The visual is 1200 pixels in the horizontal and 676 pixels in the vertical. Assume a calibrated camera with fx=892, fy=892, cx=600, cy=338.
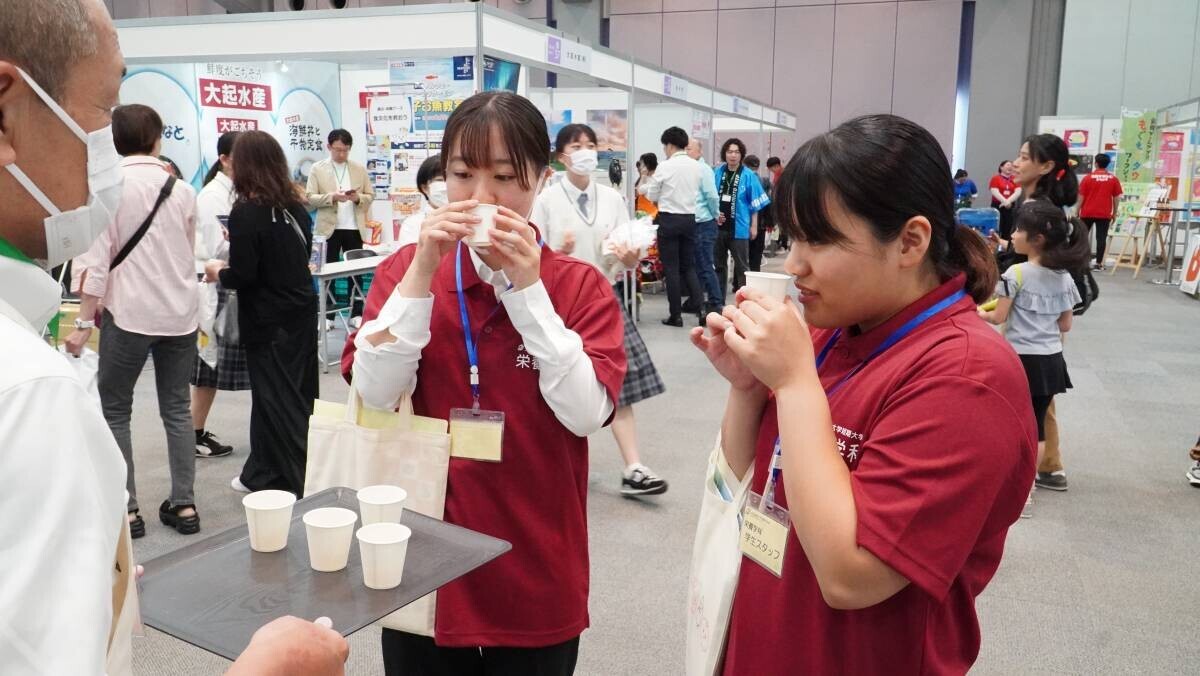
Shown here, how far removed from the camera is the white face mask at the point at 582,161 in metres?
4.43

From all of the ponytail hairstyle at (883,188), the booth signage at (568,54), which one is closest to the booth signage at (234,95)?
the booth signage at (568,54)

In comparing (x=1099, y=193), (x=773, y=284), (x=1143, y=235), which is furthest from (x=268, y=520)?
(x=1143, y=235)

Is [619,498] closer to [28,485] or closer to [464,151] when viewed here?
[464,151]

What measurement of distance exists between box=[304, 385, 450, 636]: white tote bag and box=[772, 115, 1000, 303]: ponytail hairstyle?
2.39 ft

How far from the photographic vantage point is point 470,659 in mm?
1581

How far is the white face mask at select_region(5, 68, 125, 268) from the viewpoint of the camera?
83 cm

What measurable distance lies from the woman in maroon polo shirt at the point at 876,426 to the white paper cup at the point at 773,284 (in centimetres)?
2

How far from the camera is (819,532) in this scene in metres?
1.00

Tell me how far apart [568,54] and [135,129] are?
3069mm

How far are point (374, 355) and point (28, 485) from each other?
2.77 ft

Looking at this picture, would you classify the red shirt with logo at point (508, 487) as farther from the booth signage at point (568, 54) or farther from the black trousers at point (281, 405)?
the booth signage at point (568, 54)

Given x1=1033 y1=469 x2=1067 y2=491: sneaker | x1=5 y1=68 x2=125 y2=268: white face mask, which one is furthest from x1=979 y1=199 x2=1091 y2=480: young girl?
x1=5 y1=68 x2=125 y2=268: white face mask

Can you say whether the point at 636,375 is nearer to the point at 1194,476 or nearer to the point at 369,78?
the point at 1194,476

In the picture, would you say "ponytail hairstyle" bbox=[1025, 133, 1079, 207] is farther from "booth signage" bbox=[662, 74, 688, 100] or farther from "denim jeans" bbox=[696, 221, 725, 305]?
"booth signage" bbox=[662, 74, 688, 100]
